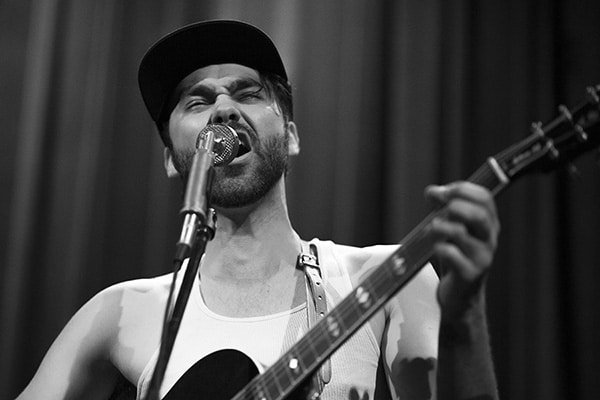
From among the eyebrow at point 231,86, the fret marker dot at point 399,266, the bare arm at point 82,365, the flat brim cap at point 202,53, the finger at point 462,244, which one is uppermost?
the flat brim cap at point 202,53

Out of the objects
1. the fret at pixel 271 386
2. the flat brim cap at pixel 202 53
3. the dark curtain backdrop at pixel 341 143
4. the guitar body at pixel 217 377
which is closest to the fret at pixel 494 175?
the fret at pixel 271 386

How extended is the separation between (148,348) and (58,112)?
1169mm

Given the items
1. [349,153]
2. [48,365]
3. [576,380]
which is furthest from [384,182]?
[48,365]

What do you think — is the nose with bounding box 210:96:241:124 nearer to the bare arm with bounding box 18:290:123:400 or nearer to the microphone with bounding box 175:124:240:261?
the microphone with bounding box 175:124:240:261

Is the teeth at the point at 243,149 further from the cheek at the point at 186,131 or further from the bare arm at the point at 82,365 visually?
the bare arm at the point at 82,365

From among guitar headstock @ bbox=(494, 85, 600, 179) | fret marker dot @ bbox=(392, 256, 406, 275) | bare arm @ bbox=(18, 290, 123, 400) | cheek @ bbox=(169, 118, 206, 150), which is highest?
cheek @ bbox=(169, 118, 206, 150)

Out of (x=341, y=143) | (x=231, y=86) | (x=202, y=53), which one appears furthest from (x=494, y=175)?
(x=341, y=143)

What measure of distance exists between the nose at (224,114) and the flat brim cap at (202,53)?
0.20 meters

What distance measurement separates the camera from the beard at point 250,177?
6.51 feet

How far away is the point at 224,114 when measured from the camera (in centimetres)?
199

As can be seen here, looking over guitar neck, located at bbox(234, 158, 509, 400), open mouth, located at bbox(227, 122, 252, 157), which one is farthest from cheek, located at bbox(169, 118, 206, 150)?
guitar neck, located at bbox(234, 158, 509, 400)

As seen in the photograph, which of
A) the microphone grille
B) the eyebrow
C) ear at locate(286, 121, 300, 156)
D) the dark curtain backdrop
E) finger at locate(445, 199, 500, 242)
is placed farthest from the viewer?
the dark curtain backdrop

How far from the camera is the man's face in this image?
1.99m

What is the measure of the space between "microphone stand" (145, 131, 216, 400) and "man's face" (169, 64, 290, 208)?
1.56 ft
